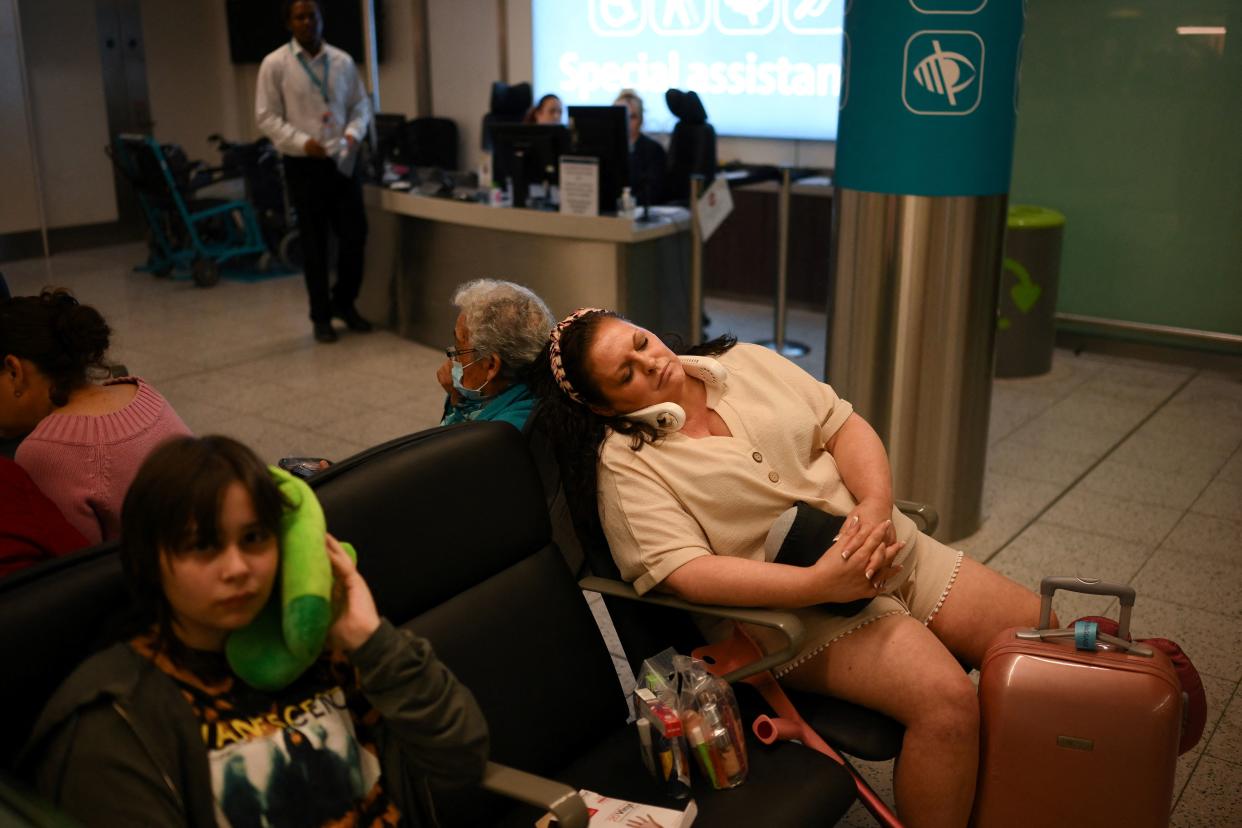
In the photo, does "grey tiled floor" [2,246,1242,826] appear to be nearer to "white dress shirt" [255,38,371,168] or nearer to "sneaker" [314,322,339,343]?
"sneaker" [314,322,339,343]

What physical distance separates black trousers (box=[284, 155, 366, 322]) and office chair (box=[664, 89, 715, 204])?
1805 mm

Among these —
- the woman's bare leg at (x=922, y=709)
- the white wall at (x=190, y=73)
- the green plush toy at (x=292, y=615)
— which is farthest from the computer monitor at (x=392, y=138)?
the green plush toy at (x=292, y=615)

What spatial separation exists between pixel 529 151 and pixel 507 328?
3.46 metres

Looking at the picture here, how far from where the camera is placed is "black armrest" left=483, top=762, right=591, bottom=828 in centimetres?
133

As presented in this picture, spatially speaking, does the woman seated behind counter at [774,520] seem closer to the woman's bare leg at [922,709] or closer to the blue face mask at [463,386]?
the woman's bare leg at [922,709]

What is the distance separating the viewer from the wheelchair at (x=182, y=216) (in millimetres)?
7566

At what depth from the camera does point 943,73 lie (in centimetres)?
308

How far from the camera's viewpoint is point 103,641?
1307mm

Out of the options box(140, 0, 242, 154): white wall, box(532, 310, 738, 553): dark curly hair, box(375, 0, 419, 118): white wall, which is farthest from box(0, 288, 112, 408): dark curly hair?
box(140, 0, 242, 154): white wall

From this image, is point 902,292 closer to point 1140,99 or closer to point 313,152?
point 1140,99

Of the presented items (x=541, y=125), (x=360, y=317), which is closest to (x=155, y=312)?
(x=360, y=317)

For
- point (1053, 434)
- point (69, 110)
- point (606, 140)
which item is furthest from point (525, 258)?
point (69, 110)

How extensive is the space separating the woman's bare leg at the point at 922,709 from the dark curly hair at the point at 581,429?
0.50 metres

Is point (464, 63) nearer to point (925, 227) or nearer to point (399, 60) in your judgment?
point (399, 60)
